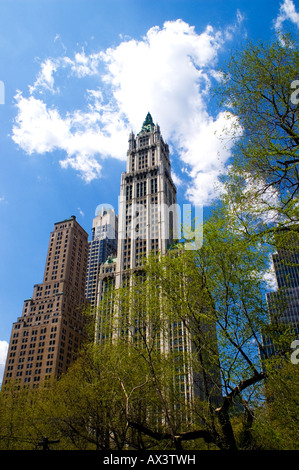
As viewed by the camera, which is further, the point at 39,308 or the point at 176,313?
the point at 39,308

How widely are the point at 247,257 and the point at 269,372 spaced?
5.56 m

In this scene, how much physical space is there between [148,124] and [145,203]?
4310 cm

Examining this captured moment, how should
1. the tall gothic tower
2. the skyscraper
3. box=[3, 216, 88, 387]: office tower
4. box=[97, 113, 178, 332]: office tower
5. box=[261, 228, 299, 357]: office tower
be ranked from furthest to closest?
box=[3, 216, 88, 387]: office tower, the tall gothic tower, box=[97, 113, 178, 332]: office tower, the skyscraper, box=[261, 228, 299, 357]: office tower

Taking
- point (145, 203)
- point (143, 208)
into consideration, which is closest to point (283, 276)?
point (143, 208)

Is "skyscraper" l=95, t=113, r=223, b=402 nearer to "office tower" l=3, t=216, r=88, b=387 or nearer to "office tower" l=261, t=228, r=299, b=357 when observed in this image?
"office tower" l=3, t=216, r=88, b=387

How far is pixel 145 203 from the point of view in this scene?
10956 cm

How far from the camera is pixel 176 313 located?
1866cm

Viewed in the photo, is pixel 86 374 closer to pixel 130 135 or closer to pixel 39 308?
pixel 39 308

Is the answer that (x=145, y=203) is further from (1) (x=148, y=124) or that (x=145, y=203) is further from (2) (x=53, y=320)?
(2) (x=53, y=320)

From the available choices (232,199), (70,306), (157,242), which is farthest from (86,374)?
(70,306)

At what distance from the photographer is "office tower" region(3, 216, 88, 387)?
341ft

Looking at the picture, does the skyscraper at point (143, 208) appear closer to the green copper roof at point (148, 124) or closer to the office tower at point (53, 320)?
the green copper roof at point (148, 124)

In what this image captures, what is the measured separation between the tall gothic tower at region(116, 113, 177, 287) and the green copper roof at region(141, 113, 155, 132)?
12.9ft

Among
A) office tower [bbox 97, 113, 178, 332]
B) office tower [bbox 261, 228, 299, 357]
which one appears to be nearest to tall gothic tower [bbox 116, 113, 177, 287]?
office tower [bbox 97, 113, 178, 332]
